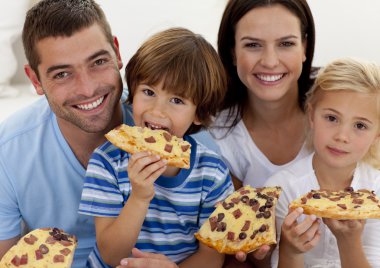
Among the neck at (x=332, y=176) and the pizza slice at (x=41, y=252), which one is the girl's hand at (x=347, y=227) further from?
the pizza slice at (x=41, y=252)

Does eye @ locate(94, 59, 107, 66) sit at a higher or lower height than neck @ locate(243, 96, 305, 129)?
higher

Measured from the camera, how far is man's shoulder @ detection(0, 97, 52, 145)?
1.97m

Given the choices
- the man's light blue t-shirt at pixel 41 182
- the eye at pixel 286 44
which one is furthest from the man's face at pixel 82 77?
the eye at pixel 286 44

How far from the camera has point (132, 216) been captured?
163cm

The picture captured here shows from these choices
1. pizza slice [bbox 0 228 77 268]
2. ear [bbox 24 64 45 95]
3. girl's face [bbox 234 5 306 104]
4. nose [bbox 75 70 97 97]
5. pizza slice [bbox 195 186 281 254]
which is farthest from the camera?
girl's face [bbox 234 5 306 104]

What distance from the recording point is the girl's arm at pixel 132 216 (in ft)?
5.16

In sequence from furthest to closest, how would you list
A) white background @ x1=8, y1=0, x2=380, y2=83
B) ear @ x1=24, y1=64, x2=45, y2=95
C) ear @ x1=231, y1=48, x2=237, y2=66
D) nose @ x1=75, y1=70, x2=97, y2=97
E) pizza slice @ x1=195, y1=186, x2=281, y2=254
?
white background @ x1=8, y1=0, x2=380, y2=83 < ear @ x1=231, y1=48, x2=237, y2=66 < ear @ x1=24, y1=64, x2=45, y2=95 < nose @ x1=75, y1=70, x2=97, y2=97 < pizza slice @ x1=195, y1=186, x2=281, y2=254

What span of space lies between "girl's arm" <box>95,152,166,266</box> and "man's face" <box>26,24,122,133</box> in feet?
1.03

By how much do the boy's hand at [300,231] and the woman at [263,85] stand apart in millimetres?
324

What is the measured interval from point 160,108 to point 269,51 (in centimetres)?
52

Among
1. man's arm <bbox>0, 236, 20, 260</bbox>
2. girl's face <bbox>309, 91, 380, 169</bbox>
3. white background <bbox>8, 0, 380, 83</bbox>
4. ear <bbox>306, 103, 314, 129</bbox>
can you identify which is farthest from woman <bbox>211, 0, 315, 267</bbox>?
white background <bbox>8, 0, 380, 83</bbox>

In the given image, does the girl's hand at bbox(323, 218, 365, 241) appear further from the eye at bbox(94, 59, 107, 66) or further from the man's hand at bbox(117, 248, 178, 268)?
the eye at bbox(94, 59, 107, 66)

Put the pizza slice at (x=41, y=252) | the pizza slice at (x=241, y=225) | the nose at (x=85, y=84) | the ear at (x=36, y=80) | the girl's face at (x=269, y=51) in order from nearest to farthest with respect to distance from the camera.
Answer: the pizza slice at (x=41, y=252), the pizza slice at (x=241, y=225), the nose at (x=85, y=84), the ear at (x=36, y=80), the girl's face at (x=269, y=51)

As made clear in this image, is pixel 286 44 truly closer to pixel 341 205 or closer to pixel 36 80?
pixel 341 205
